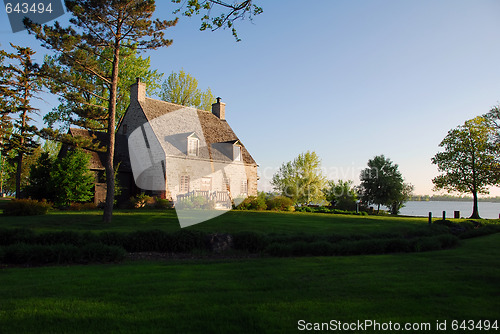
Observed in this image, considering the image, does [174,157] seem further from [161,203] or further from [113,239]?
[113,239]

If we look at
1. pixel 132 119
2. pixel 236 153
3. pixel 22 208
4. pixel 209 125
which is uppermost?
pixel 209 125

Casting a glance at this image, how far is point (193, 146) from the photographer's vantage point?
30.6 m

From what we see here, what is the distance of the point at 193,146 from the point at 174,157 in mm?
2445

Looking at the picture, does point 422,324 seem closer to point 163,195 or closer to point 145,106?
point 163,195

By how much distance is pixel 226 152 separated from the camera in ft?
110

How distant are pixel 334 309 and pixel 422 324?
1.11m

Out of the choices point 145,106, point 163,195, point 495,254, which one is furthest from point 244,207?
point 495,254

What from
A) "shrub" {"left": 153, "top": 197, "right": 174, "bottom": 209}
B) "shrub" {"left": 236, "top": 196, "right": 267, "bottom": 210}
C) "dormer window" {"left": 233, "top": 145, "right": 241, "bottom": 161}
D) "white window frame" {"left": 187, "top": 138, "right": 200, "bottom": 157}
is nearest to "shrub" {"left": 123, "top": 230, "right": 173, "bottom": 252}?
"shrub" {"left": 153, "top": 197, "right": 174, "bottom": 209}

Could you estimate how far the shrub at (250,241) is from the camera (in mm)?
10852

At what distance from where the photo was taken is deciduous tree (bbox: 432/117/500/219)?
1329 inches

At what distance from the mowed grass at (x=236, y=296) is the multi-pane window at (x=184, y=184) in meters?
21.7

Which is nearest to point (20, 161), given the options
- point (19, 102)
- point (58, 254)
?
point (19, 102)

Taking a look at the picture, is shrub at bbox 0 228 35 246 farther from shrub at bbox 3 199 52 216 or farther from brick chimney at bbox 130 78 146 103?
brick chimney at bbox 130 78 146 103

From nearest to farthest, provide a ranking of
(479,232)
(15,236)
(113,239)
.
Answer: (15,236), (113,239), (479,232)
